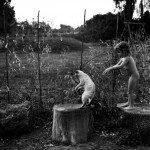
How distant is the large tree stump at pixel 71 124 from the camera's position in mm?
4891

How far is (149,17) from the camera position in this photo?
1986cm

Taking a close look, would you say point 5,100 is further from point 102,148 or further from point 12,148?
point 102,148

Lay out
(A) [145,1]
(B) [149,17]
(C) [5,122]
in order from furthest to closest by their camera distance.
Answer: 1. (A) [145,1]
2. (B) [149,17]
3. (C) [5,122]

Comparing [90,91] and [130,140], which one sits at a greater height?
Result: [90,91]

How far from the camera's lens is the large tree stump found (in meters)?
4.89

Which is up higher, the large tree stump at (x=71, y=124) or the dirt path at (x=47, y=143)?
the large tree stump at (x=71, y=124)

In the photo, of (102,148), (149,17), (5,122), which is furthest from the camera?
(149,17)

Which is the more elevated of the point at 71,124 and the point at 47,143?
the point at 71,124

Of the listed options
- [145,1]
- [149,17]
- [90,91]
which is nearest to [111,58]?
[90,91]

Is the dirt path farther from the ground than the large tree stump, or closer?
closer

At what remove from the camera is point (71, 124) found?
4926 mm

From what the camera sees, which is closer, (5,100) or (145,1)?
(5,100)

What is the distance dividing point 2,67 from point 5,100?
4.51 metres

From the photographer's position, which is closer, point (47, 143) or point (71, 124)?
point (71, 124)
